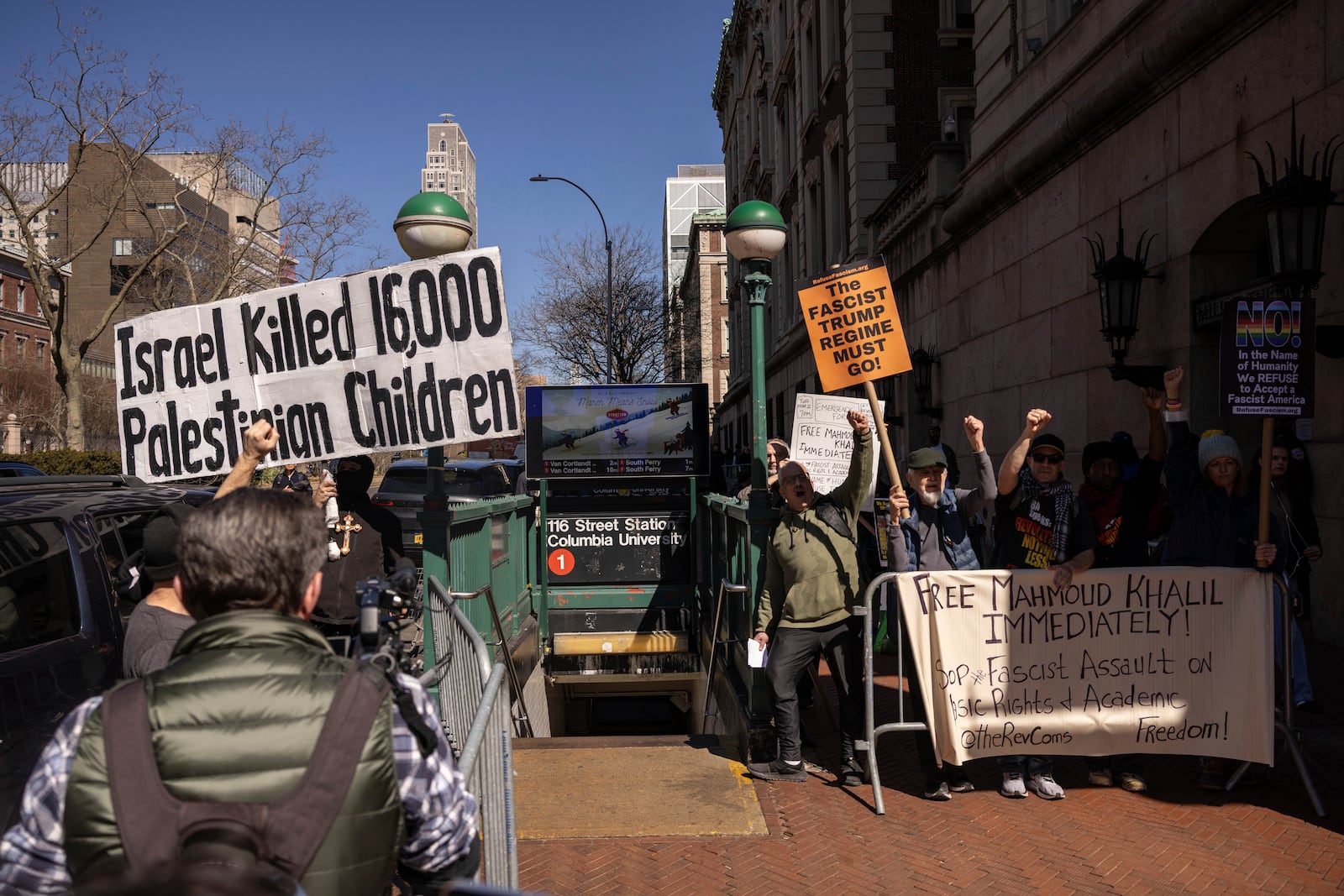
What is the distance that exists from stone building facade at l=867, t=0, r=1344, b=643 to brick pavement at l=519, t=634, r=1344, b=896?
11.7 feet

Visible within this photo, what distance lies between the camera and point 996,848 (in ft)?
15.5

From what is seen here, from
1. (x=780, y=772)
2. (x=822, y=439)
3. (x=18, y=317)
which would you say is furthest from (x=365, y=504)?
(x=18, y=317)

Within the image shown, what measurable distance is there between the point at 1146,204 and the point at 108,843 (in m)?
10.8

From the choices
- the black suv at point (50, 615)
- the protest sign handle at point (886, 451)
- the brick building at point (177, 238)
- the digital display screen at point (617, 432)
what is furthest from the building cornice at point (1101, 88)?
the brick building at point (177, 238)

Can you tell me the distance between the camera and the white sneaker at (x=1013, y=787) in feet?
17.7

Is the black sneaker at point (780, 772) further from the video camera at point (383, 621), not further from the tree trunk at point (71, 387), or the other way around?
the tree trunk at point (71, 387)

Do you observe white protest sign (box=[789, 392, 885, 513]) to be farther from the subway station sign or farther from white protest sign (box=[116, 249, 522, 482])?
the subway station sign

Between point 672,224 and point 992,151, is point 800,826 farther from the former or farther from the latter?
point 672,224

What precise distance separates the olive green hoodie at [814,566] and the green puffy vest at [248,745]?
155 inches

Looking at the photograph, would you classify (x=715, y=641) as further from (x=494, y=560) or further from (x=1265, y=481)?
(x=1265, y=481)

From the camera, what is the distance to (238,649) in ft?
5.88

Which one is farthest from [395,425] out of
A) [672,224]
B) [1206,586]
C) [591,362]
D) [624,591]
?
[672,224]

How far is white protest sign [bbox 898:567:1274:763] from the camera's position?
5320mm

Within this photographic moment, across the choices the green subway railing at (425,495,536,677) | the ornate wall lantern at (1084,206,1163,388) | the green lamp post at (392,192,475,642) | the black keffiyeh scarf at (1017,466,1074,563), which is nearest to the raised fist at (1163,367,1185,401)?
the black keffiyeh scarf at (1017,466,1074,563)
